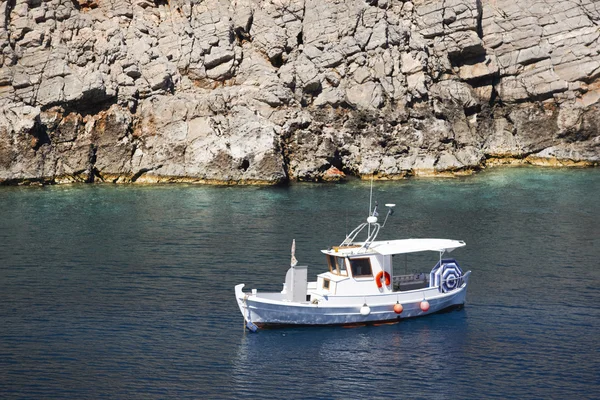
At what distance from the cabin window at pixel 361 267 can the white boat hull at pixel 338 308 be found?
4.45 ft

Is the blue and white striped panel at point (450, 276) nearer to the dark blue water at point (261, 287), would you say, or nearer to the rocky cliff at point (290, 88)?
the dark blue water at point (261, 287)

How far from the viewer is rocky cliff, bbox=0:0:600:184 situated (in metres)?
87.3

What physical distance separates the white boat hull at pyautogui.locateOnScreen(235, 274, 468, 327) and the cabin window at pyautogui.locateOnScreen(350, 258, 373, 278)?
1357mm

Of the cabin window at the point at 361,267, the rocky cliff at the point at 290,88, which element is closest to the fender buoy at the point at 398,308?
the cabin window at the point at 361,267

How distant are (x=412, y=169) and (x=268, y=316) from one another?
53.2m

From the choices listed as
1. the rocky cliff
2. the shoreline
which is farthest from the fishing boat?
the rocky cliff

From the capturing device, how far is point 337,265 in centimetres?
4300

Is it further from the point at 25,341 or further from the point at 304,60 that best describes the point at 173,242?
the point at 304,60

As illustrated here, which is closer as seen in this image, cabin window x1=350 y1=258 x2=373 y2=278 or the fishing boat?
the fishing boat

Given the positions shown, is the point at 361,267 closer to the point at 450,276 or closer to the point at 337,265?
the point at 337,265

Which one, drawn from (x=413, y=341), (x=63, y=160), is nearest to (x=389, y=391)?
(x=413, y=341)

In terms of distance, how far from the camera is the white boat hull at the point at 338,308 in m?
40.6

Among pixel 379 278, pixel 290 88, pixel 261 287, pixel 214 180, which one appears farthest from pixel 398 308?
A: pixel 290 88

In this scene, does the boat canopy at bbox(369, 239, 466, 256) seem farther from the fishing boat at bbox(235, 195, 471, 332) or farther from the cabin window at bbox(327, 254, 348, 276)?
the cabin window at bbox(327, 254, 348, 276)
